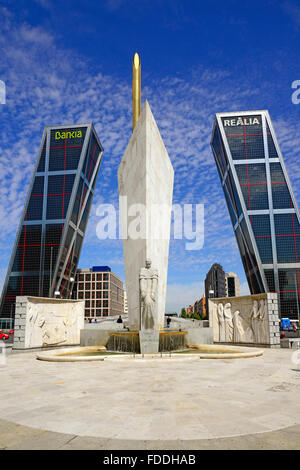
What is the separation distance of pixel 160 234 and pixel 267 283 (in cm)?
5692

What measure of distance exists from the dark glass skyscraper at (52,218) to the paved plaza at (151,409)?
67.3 meters

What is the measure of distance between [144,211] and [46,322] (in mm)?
8181

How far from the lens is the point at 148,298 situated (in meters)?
15.5

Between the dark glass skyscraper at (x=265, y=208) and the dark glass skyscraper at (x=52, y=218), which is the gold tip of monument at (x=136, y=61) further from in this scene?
the dark glass skyscraper at (x=52, y=218)

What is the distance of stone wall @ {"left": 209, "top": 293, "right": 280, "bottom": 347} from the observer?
58.7 ft

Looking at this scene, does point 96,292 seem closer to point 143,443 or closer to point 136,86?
point 136,86

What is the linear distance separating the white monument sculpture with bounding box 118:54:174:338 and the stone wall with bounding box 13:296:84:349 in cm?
353

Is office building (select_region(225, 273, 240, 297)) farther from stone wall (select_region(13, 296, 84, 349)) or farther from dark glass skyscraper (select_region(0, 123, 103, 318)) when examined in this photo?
stone wall (select_region(13, 296, 84, 349))

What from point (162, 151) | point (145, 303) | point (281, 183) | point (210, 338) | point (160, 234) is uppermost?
point (281, 183)

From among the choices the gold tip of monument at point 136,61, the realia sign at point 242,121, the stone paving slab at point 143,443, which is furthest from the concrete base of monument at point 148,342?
the realia sign at point 242,121

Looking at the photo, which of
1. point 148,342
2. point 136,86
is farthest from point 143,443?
point 136,86

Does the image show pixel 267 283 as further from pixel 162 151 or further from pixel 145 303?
pixel 145 303

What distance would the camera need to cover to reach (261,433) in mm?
4660

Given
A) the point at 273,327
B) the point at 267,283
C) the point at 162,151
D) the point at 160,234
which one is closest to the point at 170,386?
the point at 273,327
